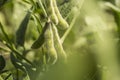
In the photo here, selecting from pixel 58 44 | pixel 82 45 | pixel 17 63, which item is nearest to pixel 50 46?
pixel 58 44

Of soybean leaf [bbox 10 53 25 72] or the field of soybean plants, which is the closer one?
the field of soybean plants

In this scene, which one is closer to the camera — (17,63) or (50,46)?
(50,46)

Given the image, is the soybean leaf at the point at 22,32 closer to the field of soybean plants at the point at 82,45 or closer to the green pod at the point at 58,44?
the field of soybean plants at the point at 82,45

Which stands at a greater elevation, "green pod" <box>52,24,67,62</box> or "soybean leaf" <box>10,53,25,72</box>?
"green pod" <box>52,24,67,62</box>

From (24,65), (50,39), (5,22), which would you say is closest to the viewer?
(50,39)

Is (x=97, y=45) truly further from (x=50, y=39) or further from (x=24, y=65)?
(x=24, y=65)

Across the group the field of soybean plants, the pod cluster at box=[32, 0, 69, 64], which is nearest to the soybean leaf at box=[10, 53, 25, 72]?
the field of soybean plants

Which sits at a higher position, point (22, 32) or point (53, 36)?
point (53, 36)

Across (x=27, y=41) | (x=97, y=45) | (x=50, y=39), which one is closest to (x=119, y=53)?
(x=97, y=45)

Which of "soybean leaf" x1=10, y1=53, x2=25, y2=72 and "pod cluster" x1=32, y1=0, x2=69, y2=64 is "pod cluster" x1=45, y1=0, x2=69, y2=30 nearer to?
"pod cluster" x1=32, y1=0, x2=69, y2=64

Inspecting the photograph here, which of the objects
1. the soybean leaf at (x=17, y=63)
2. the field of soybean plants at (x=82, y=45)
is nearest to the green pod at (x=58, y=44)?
the field of soybean plants at (x=82, y=45)

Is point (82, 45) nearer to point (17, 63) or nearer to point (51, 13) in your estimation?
point (51, 13)
